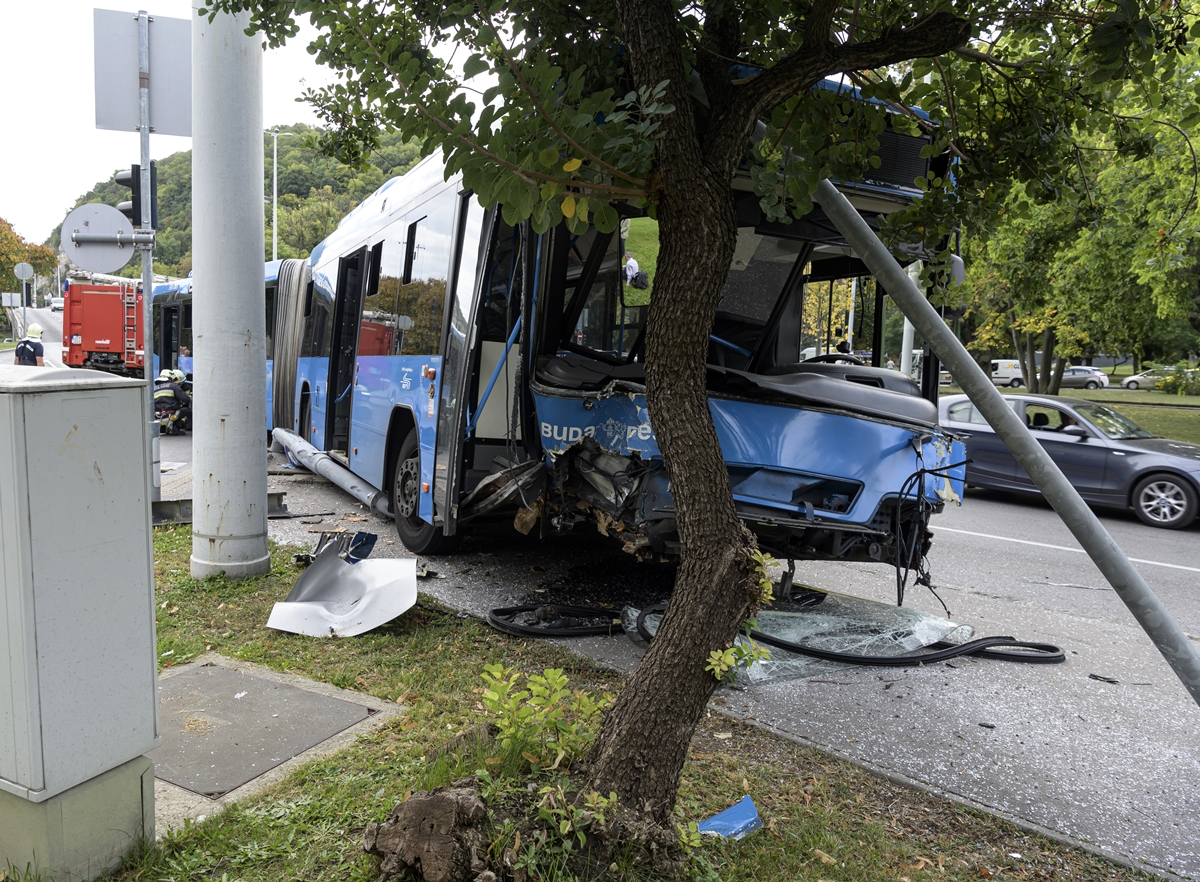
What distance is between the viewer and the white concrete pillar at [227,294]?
19.4ft

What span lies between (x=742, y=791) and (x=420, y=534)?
4.52 metres

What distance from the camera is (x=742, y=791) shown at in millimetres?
3438

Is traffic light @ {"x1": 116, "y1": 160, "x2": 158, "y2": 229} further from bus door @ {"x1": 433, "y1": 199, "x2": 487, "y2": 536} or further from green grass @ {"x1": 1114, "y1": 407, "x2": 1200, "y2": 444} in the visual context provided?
green grass @ {"x1": 1114, "y1": 407, "x2": 1200, "y2": 444}

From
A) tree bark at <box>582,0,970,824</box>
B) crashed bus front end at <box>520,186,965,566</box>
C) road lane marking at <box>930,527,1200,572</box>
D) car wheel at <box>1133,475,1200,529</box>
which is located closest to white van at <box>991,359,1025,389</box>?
car wheel at <box>1133,475,1200,529</box>

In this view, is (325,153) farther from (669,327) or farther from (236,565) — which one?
(669,327)

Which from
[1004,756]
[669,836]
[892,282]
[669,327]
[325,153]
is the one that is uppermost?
[325,153]

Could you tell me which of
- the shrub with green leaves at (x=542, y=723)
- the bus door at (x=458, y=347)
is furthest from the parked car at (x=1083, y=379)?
the shrub with green leaves at (x=542, y=723)

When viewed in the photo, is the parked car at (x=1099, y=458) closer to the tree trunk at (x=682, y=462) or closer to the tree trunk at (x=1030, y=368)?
the tree trunk at (x=682, y=462)

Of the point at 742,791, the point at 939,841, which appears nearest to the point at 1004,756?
the point at 939,841

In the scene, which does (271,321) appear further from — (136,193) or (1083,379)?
(1083,379)

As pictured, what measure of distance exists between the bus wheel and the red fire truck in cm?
1828

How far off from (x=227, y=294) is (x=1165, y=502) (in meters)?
11.3

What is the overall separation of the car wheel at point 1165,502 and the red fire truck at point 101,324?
2247 centimetres

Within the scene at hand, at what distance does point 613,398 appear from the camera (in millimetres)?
A: 5227
